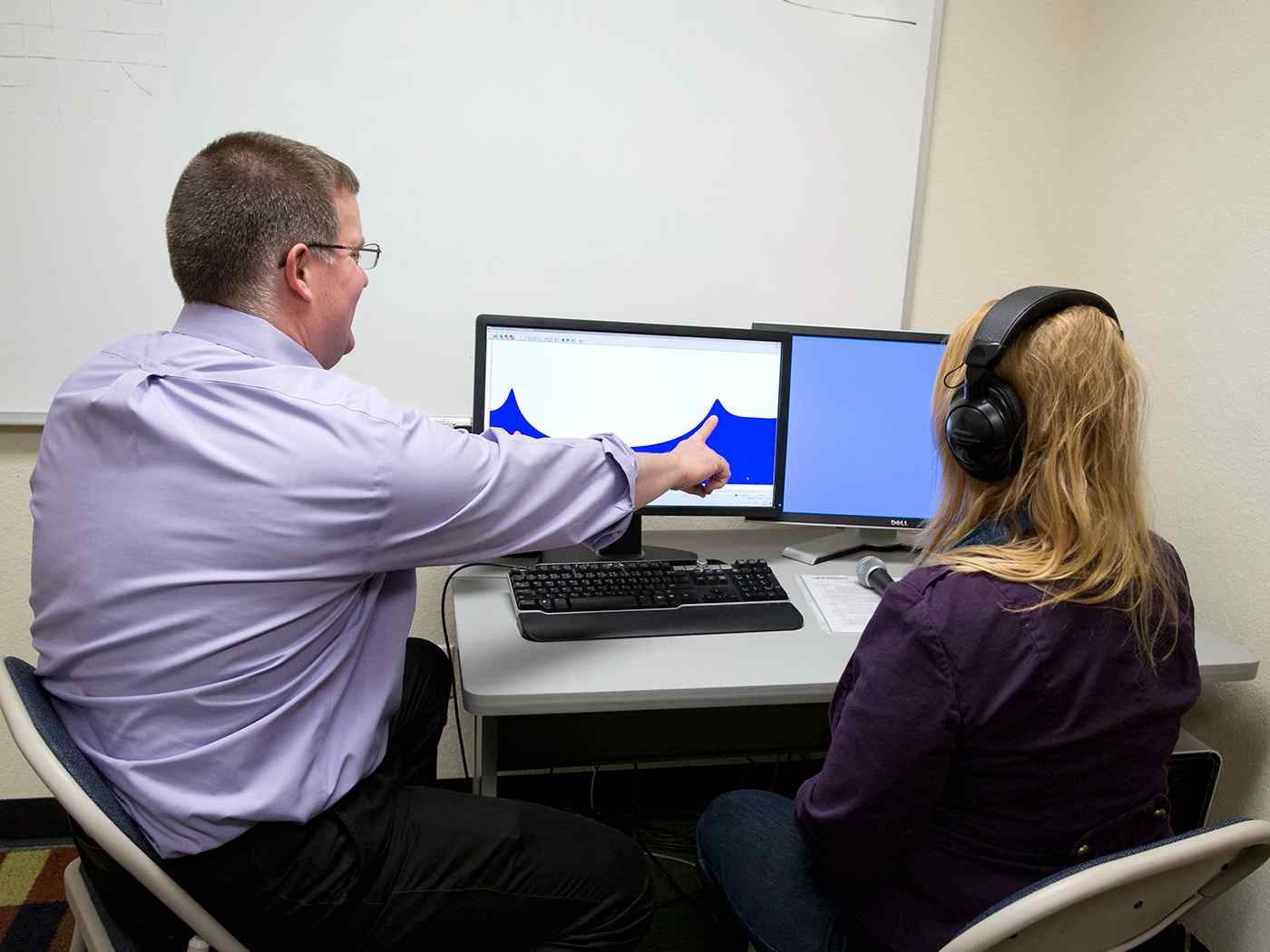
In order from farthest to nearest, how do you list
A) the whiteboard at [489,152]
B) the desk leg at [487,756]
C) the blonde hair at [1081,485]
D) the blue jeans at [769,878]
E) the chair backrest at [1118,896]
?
the whiteboard at [489,152], the desk leg at [487,756], the blue jeans at [769,878], the blonde hair at [1081,485], the chair backrest at [1118,896]

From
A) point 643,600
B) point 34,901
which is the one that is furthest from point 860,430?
point 34,901

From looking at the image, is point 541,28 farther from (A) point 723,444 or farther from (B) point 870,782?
(B) point 870,782

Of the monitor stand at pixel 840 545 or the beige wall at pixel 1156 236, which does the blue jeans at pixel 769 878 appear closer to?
the monitor stand at pixel 840 545

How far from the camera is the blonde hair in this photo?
0.91m

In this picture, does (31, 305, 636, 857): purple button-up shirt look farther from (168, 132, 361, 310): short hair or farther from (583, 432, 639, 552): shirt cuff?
(583, 432, 639, 552): shirt cuff

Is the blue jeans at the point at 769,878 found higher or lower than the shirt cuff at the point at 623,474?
→ lower

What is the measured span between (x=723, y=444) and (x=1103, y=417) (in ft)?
2.72

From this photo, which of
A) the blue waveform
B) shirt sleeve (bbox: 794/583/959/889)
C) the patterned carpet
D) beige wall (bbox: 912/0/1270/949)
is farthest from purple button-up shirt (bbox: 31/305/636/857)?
beige wall (bbox: 912/0/1270/949)

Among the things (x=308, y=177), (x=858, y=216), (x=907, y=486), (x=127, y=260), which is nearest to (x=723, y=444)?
(x=907, y=486)

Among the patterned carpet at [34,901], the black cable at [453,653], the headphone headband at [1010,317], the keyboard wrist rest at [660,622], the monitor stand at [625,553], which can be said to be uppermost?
the headphone headband at [1010,317]

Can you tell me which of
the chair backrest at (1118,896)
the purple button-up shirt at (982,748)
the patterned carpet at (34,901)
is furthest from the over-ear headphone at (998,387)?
the patterned carpet at (34,901)

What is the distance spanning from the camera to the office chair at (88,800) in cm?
86

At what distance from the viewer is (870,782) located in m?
0.92

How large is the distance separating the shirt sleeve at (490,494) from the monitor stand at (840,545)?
62 cm
